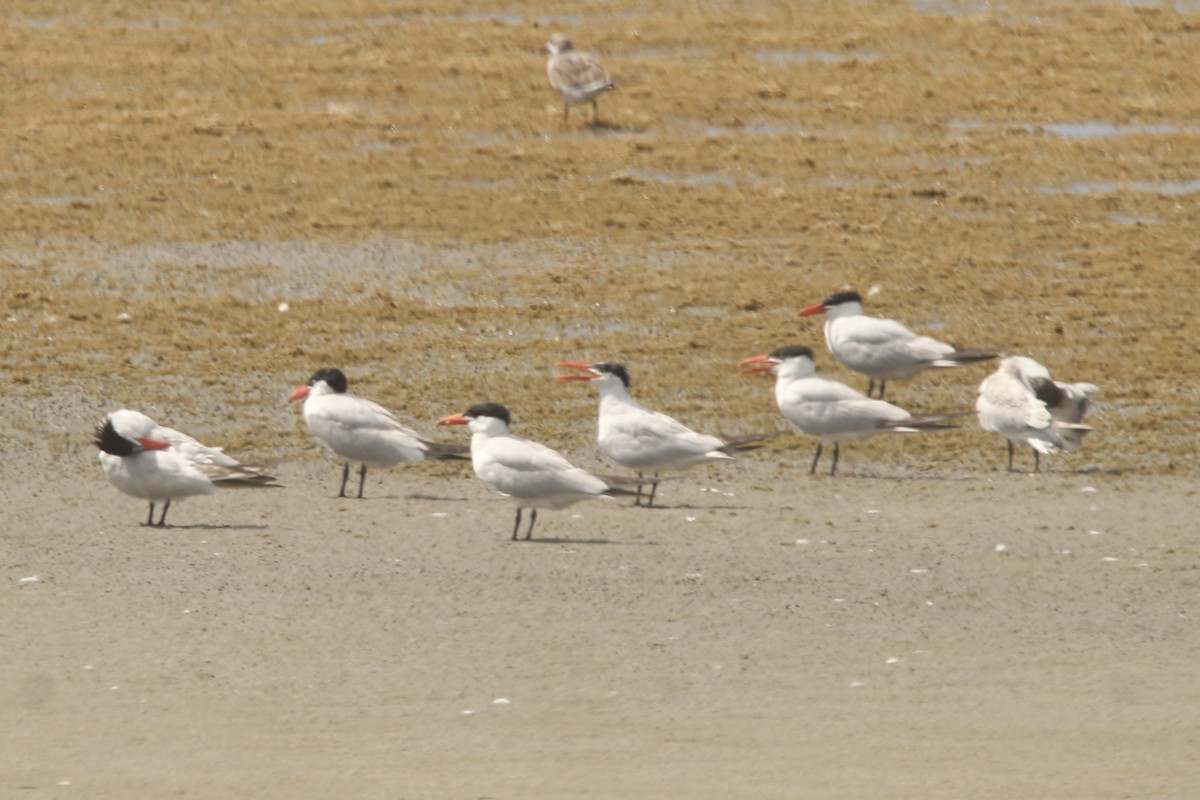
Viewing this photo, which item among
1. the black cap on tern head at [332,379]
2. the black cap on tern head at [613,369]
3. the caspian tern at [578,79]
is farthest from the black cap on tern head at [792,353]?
the caspian tern at [578,79]

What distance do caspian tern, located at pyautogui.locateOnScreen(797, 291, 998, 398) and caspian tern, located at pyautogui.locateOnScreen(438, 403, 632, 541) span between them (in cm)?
239

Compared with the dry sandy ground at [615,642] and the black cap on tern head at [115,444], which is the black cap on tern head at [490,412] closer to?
the dry sandy ground at [615,642]

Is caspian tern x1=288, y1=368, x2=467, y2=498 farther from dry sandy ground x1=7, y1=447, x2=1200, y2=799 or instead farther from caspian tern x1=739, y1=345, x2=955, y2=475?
caspian tern x1=739, y1=345, x2=955, y2=475

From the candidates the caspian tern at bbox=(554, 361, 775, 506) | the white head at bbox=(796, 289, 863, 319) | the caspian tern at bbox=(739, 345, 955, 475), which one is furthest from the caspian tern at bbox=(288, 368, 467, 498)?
the white head at bbox=(796, 289, 863, 319)

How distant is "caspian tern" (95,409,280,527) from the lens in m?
9.45

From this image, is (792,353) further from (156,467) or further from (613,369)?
(156,467)

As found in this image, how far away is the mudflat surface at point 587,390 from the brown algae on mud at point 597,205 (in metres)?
0.05

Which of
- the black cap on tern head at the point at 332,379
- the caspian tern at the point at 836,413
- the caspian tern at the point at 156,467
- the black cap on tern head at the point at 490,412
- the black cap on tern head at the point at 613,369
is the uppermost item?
the black cap on tern head at the point at 613,369

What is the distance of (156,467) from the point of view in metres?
9.45

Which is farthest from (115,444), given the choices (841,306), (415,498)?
(841,306)

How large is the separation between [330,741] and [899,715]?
5.99 feet

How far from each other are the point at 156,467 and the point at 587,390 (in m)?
3.32

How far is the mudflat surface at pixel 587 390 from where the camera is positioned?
6992 mm

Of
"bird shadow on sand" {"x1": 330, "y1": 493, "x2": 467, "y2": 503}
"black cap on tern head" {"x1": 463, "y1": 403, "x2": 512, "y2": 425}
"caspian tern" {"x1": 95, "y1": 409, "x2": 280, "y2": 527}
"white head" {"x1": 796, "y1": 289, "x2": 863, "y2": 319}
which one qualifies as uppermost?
"white head" {"x1": 796, "y1": 289, "x2": 863, "y2": 319}
